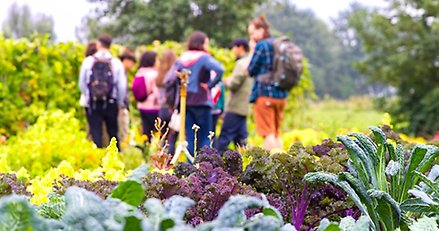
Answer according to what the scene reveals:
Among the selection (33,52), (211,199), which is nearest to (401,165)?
(211,199)

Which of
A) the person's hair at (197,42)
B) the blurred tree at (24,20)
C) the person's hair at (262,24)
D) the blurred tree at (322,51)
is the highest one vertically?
the blurred tree at (24,20)

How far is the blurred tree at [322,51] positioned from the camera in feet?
265

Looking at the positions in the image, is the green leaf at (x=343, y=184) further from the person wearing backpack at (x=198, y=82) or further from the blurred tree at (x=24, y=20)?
the blurred tree at (x=24, y=20)

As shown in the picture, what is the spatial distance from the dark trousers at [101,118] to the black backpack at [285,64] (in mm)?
1811

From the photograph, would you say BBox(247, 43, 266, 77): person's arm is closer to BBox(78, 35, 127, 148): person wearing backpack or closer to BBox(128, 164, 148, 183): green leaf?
BBox(78, 35, 127, 148): person wearing backpack

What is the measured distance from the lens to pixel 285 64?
7.22 m

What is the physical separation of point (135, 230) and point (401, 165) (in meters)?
1.12

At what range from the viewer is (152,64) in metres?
7.99

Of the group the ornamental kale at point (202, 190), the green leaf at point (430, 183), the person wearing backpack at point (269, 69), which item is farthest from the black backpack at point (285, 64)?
the green leaf at point (430, 183)

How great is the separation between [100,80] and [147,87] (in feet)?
2.49

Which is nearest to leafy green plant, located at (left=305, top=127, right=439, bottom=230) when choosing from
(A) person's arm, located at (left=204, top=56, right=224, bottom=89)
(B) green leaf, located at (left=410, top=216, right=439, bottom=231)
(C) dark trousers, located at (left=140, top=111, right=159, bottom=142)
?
(B) green leaf, located at (left=410, top=216, right=439, bottom=231)

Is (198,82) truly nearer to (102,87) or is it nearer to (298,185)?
(102,87)

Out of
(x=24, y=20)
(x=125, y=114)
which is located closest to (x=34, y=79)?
(x=125, y=114)

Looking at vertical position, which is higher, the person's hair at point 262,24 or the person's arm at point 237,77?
the person's hair at point 262,24
